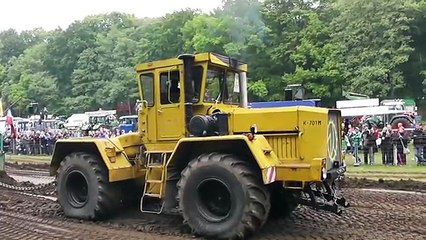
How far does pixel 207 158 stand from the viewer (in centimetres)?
789

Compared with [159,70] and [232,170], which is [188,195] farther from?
[159,70]

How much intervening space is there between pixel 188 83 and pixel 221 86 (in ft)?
2.28

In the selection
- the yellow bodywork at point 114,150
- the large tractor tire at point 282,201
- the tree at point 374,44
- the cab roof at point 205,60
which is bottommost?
the large tractor tire at point 282,201

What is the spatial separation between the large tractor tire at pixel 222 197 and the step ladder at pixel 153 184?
63 cm

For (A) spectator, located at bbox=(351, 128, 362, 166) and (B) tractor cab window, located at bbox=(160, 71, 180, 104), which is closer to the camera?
(B) tractor cab window, located at bbox=(160, 71, 180, 104)

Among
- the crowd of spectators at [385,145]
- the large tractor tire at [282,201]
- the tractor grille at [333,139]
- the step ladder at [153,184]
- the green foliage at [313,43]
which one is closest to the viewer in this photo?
the tractor grille at [333,139]

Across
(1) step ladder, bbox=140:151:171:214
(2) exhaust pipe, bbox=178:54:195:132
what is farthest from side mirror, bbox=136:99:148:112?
(2) exhaust pipe, bbox=178:54:195:132

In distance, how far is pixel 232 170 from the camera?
24.9 feet

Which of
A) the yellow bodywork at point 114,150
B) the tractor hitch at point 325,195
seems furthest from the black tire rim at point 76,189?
the tractor hitch at point 325,195

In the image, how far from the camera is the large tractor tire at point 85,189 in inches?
362

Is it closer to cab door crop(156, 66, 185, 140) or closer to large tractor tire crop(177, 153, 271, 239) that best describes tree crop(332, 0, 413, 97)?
cab door crop(156, 66, 185, 140)

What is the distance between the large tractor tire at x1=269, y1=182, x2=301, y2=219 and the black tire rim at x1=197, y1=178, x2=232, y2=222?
0.72m

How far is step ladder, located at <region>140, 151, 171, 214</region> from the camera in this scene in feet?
28.3

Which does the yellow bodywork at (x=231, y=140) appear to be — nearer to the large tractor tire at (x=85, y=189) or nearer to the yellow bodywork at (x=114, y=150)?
the yellow bodywork at (x=114, y=150)
